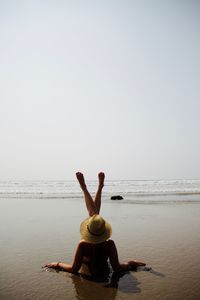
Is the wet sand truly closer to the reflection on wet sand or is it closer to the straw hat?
the reflection on wet sand

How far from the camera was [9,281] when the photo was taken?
476 cm

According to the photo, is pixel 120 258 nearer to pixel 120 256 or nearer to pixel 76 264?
pixel 120 256

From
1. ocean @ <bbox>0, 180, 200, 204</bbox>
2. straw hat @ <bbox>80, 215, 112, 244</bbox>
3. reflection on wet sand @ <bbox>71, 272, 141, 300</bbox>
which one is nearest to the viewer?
reflection on wet sand @ <bbox>71, 272, 141, 300</bbox>

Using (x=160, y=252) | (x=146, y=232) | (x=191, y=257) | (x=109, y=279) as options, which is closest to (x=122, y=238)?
(x=146, y=232)

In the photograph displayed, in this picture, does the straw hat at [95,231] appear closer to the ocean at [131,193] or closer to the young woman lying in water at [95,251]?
the young woman lying in water at [95,251]

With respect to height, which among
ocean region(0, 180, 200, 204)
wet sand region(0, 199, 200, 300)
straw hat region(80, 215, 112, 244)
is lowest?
ocean region(0, 180, 200, 204)

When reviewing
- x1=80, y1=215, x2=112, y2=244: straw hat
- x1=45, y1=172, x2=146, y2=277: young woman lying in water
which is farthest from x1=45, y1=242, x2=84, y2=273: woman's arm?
x1=80, y1=215, x2=112, y2=244: straw hat

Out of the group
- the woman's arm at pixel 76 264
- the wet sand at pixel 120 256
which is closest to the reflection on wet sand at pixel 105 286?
the wet sand at pixel 120 256

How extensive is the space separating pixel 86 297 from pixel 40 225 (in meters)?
6.04

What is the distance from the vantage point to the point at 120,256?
20.7 feet

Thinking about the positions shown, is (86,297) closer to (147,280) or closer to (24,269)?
(147,280)

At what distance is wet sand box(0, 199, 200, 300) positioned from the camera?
4312 millimetres

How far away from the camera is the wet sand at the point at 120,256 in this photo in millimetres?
4312

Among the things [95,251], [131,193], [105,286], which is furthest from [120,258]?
[131,193]
